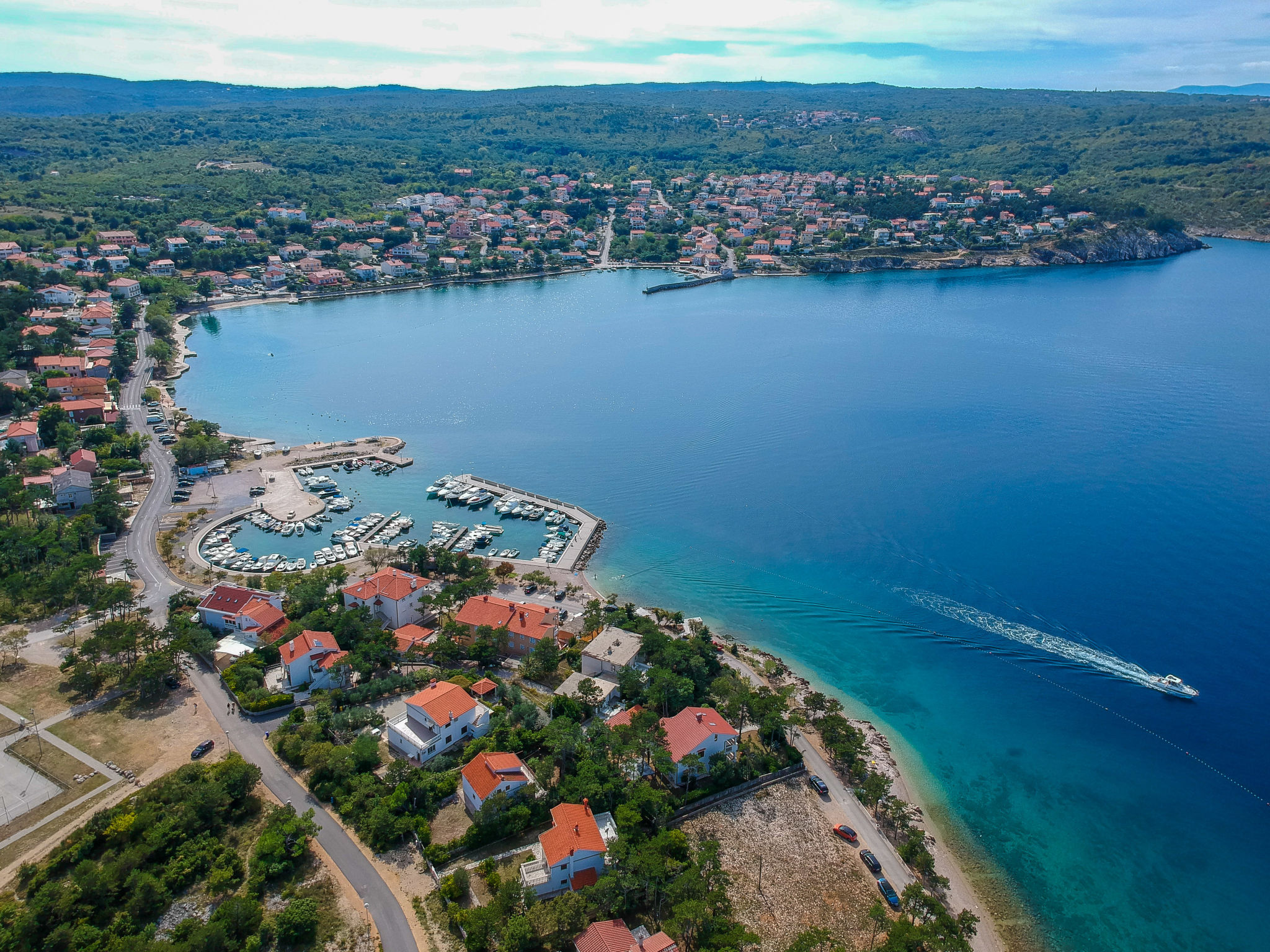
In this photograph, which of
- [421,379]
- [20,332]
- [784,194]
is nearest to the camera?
[20,332]

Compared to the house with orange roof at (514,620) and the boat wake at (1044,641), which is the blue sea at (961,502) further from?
the house with orange roof at (514,620)

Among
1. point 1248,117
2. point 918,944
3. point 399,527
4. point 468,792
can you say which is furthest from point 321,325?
point 1248,117

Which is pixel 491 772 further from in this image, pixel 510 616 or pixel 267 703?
pixel 267 703

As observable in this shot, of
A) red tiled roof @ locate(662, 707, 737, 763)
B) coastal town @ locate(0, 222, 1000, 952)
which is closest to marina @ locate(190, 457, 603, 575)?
coastal town @ locate(0, 222, 1000, 952)

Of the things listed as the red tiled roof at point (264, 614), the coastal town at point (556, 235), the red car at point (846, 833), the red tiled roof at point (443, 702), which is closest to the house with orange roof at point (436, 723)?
the red tiled roof at point (443, 702)

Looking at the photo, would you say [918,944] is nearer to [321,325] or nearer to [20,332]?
[20,332]
